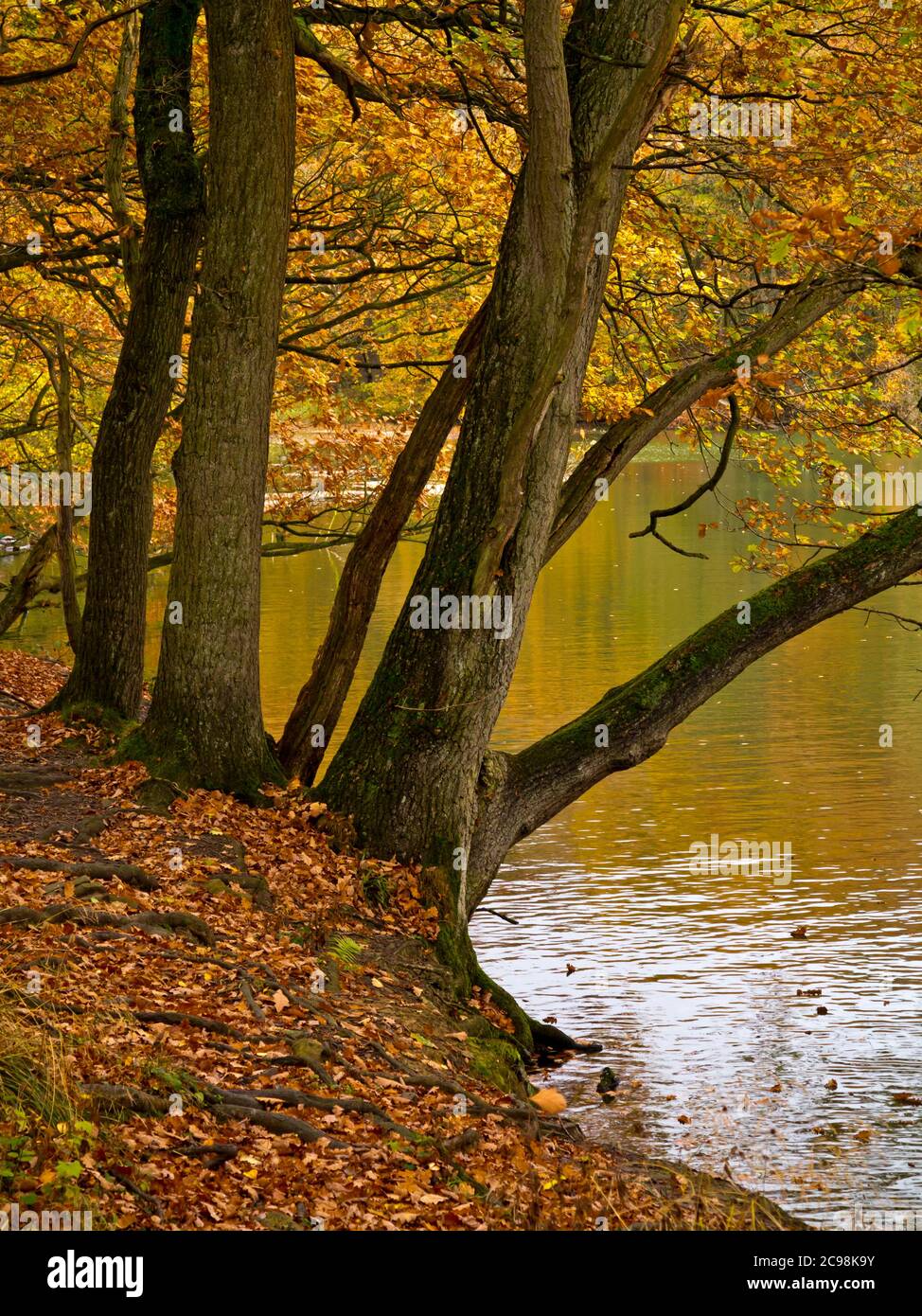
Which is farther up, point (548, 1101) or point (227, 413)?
point (227, 413)

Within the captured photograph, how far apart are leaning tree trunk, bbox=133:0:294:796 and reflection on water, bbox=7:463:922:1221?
326 cm

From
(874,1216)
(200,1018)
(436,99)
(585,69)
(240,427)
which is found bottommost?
(874,1216)

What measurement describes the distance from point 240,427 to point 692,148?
4.33 m

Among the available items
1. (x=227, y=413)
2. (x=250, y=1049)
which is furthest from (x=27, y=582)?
(x=250, y=1049)

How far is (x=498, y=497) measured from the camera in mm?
8734

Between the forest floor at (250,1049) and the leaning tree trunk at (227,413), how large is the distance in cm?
54

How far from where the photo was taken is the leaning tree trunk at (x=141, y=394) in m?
11.2

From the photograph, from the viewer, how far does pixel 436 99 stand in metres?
11.4

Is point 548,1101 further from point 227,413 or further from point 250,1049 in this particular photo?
point 227,413

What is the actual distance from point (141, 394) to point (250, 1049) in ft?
22.8

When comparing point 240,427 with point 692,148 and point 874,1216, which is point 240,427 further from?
point 874,1216

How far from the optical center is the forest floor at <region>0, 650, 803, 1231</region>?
5.01 meters

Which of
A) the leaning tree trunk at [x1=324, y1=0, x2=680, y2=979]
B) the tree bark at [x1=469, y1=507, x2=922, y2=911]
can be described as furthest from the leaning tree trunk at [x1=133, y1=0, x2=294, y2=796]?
the tree bark at [x1=469, y1=507, x2=922, y2=911]
